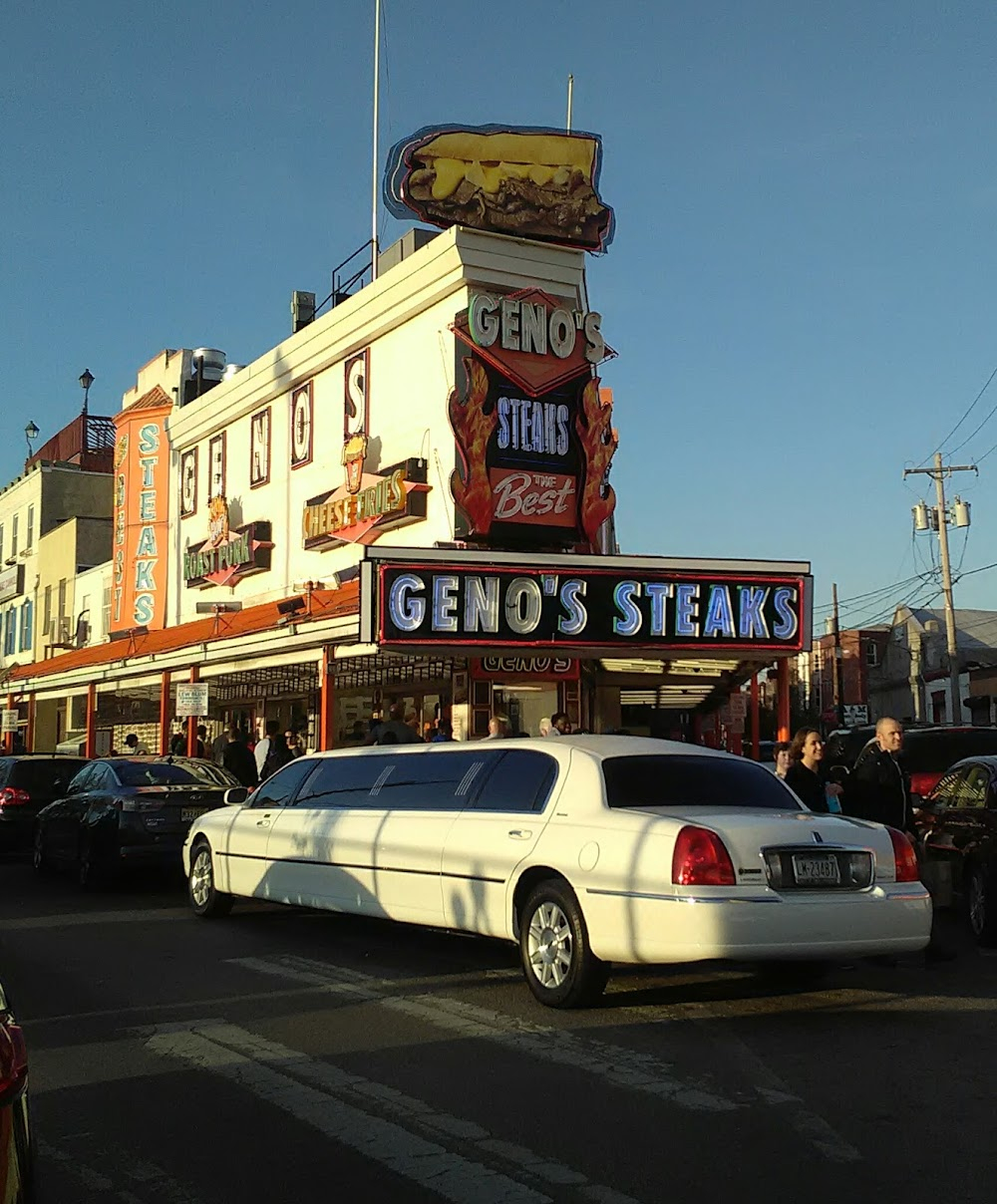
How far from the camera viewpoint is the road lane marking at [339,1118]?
16.5 feet

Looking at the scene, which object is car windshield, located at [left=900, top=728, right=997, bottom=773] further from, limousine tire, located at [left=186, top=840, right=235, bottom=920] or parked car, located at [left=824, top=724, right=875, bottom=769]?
limousine tire, located at [left=186, top=840, right=235, bottom=920]

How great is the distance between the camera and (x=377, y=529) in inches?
1045

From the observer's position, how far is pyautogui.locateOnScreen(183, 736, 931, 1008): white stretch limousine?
311 inches

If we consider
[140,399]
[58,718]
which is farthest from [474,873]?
[58,718]

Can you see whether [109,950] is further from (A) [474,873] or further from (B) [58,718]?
(B) [58,718]

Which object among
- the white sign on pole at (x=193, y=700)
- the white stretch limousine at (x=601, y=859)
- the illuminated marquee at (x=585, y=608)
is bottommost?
the white stretch limousine at (x=601, y=859)

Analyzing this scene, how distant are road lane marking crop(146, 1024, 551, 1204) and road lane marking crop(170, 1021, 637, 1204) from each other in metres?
0.02

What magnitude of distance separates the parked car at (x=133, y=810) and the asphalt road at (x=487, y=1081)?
438 centimetres

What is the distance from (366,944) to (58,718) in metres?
38.9

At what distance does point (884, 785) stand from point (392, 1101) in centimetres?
632

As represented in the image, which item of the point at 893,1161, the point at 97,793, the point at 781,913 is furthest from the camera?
the point at 97,793

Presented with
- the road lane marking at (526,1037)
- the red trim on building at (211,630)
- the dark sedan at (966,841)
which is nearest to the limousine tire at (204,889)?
the road lane marking at (526,1037)

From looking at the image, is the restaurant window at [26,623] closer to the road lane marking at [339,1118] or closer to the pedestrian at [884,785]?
the pedestrian at [884,785]

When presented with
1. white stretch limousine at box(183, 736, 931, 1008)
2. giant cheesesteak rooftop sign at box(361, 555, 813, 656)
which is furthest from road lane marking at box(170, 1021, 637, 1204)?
giant cheesesteak rooftop sign at box(361, 555, 813, 656)
